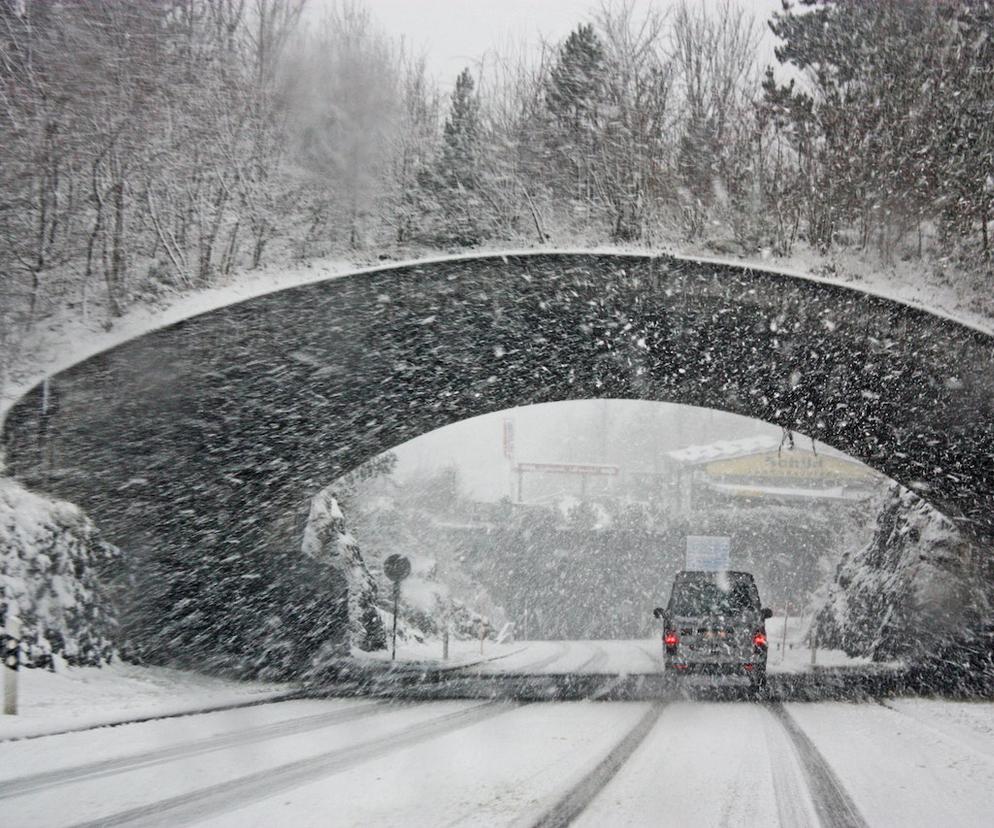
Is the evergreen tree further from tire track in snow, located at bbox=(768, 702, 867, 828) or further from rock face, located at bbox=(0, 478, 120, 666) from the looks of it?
tire track in snow, located at bbox=(768, 702, 867, 828)

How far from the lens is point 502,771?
24.8ft

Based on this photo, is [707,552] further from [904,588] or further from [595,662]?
[904,588]

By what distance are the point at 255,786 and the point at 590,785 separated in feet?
8.09

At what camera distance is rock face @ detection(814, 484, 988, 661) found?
1888cm

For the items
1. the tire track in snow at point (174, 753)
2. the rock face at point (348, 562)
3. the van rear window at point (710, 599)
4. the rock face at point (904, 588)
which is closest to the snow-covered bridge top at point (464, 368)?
the rock face at point (904, 588)

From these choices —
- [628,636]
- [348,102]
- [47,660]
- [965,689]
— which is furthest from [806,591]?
[47,660]

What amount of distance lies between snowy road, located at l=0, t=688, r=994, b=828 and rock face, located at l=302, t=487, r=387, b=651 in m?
14.8

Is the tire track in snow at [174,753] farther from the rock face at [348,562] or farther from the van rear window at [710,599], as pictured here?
the rock face at [348,562]

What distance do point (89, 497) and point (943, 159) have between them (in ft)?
48.5

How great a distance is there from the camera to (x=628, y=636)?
157 ft

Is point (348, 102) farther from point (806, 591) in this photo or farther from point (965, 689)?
point (806, 591)

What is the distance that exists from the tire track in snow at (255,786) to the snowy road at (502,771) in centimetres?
2

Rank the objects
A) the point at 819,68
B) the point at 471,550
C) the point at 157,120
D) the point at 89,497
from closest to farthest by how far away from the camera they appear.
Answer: the point at 89,497, the point at 157,120, the point at 819,68, the point at 471,550

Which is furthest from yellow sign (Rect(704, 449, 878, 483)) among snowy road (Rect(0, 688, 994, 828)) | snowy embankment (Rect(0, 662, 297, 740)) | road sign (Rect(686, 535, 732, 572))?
snowy road (Rect(0, 688, 994, 828))
